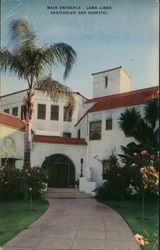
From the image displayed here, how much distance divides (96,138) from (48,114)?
1218mm

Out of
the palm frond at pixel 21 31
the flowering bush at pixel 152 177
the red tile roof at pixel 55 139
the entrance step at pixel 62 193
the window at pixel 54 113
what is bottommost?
the entrance step at pixel 62 193

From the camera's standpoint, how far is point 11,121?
795cm

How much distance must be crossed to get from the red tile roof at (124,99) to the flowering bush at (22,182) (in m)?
1.40

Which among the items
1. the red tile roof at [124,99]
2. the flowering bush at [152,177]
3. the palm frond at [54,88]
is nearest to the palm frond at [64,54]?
the palm frond at [54,88]

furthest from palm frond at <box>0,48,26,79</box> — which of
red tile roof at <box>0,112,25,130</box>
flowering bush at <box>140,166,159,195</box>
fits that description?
flowering bush at <box>140,166,159,195</box>

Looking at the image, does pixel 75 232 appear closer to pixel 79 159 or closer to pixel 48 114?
pixel 79 159

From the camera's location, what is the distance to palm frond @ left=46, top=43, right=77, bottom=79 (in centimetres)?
765

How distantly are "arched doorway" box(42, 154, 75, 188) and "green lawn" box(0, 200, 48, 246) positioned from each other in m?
0.51

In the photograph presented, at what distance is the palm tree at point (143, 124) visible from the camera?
7.19 m

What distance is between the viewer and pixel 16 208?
806cm

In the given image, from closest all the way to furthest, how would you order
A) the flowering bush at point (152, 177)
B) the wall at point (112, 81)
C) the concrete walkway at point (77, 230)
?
the flowering bush at point (152, 177) < the concrete walkway at point (77, 230) < the wall at point (112, 81)

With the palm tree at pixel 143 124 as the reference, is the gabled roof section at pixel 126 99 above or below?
above

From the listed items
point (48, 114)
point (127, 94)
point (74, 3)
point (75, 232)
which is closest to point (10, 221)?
point (75, 232)

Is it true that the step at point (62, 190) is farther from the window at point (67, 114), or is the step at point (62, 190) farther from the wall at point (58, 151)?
the window at point (67, 114)
